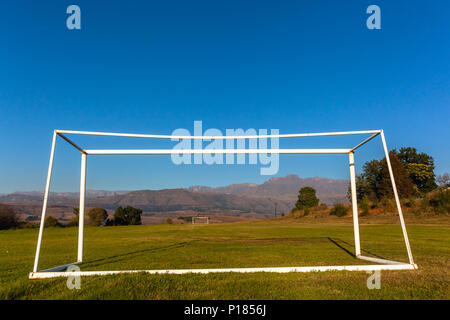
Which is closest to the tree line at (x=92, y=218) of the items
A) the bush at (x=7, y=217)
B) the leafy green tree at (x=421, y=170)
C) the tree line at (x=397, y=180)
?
the bush at (x=7, y=217)

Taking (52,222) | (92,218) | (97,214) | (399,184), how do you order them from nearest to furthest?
1. (52,222)
2. (92,218)
3. (97,214)
4. (399,184)

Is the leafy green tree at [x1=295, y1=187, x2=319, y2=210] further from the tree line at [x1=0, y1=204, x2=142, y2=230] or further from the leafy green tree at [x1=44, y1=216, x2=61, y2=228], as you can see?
the leafy green tree at [x1=44, y1=216, x2=61, y2=228]

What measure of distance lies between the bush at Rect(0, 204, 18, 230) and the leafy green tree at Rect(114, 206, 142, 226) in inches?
401

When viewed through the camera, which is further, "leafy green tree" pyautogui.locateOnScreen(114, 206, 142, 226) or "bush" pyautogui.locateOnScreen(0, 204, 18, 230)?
"leafy green tree" pyautogui.locateOnScreen(114, 206, 142, 226)

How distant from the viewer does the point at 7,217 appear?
990 inches

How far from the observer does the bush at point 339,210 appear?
97.6ft

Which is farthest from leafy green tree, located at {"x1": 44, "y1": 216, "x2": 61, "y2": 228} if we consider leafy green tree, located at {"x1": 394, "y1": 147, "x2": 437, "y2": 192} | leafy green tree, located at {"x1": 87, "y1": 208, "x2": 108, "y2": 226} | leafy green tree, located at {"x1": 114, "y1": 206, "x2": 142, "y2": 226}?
leafy green tree, located at {"x1": 394, "y1": 147, "x2": 437, "y2": 192}

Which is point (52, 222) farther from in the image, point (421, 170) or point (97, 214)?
point (421, 170)

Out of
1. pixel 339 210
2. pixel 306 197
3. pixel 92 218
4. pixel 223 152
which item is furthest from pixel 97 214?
pixel 223 152

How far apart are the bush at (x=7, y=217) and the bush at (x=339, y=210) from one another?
3240 cm

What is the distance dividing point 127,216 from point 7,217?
12.9 meters

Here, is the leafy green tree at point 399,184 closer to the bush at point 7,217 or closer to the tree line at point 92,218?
the tree line at point 92,218

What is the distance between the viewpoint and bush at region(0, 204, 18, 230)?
81.5 feet
